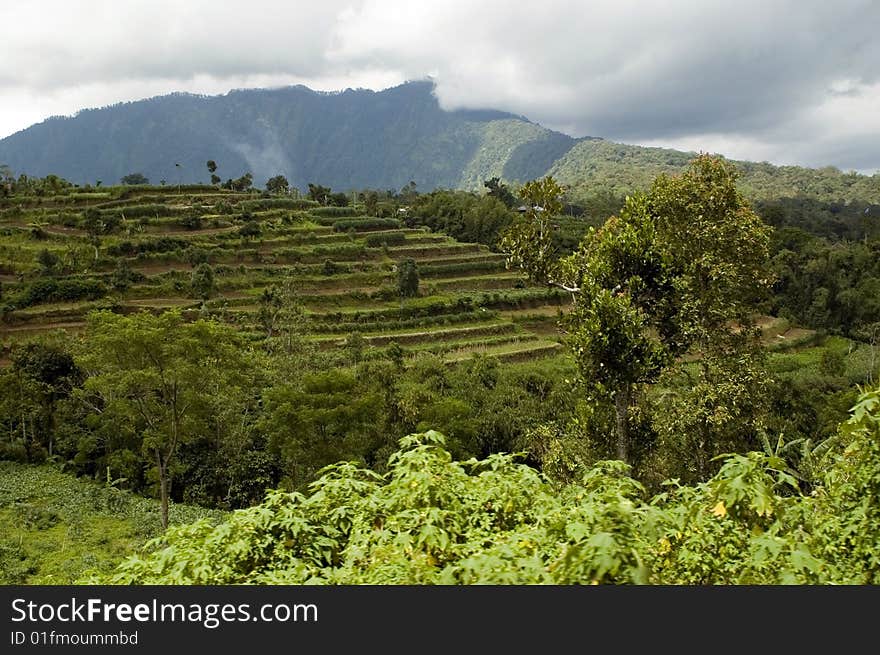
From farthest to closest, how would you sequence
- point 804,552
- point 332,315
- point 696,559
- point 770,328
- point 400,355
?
1. point 770,328
2. point 332,315
3. point 400,355
4. point 696,559
5. point 804,552

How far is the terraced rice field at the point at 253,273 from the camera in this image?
134 ft

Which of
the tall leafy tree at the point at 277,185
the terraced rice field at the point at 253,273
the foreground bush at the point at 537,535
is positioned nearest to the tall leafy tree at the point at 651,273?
the foreground bush at the point at 537,535

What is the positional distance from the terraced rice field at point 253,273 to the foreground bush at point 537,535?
32953 mm

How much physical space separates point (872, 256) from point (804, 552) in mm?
68346

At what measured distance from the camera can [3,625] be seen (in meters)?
2.81

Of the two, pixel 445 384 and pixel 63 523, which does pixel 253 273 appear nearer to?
pixel 445 384

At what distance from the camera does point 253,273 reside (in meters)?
47.4

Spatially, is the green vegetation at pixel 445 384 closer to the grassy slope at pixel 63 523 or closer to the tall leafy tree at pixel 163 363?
the tall leafy tree at pixel 163 363

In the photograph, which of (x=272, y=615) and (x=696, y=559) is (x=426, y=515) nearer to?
(x=272, y=615)

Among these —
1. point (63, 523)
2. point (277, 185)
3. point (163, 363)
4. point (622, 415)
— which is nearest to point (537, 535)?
point (622, 415)

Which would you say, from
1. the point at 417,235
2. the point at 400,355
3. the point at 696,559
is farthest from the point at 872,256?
the point at 696,559

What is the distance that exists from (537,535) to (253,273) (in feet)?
154

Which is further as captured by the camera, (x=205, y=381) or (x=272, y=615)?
(x=205, y=381)

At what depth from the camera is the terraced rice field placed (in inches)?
1608
